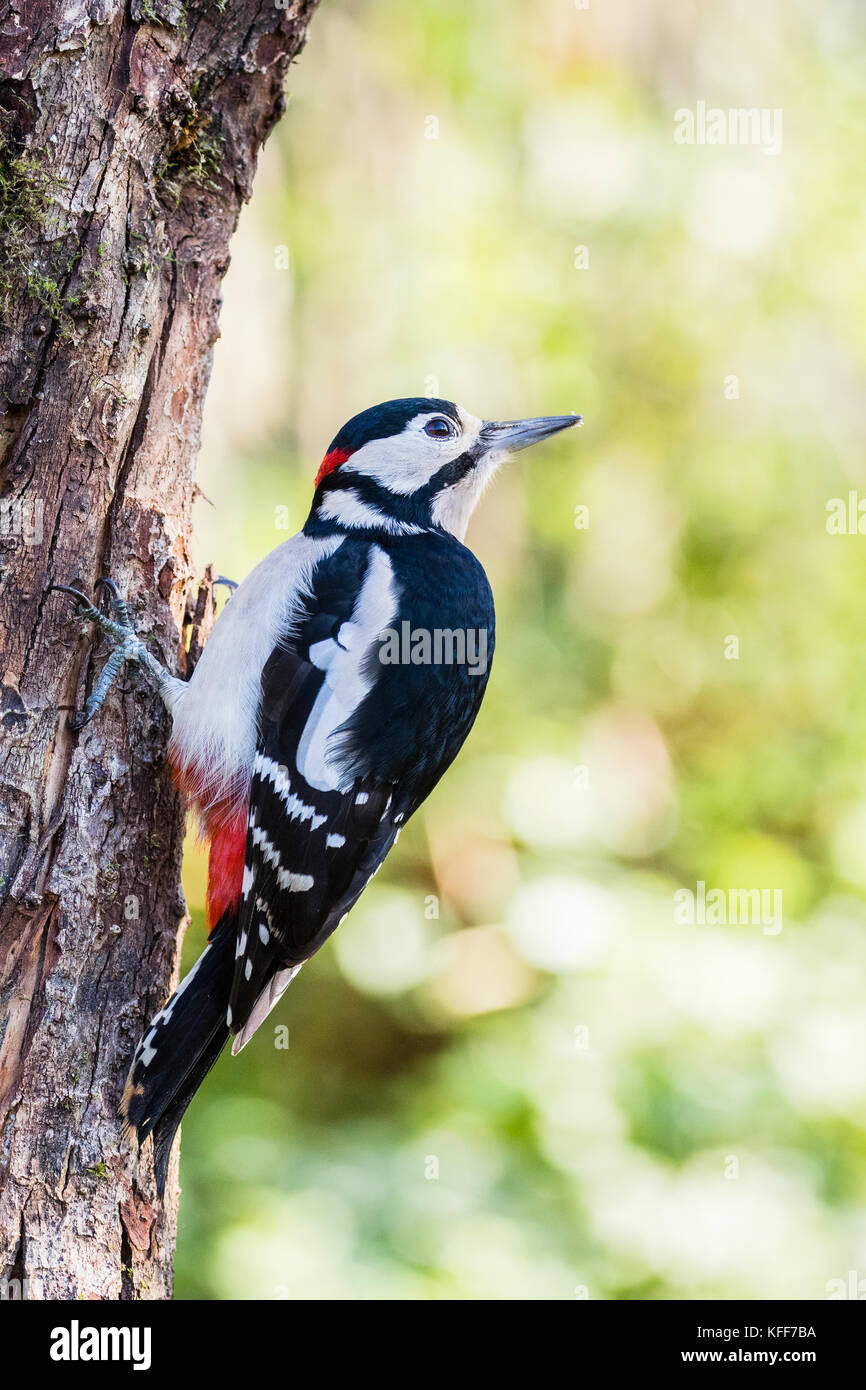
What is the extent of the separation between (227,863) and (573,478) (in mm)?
3334

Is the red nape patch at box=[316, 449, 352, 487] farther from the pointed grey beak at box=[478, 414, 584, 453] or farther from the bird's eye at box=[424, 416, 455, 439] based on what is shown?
the pointed grey beak at box=[478, 414, 584, 453]

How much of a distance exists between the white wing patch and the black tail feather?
44 centimetres

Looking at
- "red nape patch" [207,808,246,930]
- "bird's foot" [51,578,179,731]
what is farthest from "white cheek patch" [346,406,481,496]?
"red nape patch" [207,808,246,930]

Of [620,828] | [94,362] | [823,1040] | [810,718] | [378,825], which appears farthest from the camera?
[810,718]

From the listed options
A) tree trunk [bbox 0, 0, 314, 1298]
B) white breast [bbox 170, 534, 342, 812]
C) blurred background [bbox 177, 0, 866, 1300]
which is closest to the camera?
tree trunk [bbox 0, 0, 314, 1298]

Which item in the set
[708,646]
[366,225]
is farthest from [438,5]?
[708,646]

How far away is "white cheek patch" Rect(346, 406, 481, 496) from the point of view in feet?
8.95

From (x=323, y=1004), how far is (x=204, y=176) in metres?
3.59

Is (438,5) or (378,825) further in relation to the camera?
(438,5)

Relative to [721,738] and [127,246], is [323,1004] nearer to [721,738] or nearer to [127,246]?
[721,738]

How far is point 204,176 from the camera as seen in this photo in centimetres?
242

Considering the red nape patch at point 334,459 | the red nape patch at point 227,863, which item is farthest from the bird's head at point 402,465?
the red nape patch at point 227,863

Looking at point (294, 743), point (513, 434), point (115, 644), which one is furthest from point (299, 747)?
point (513, 434)

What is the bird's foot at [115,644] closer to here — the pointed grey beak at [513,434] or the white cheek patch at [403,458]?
the white cheek patch at [403,458]
